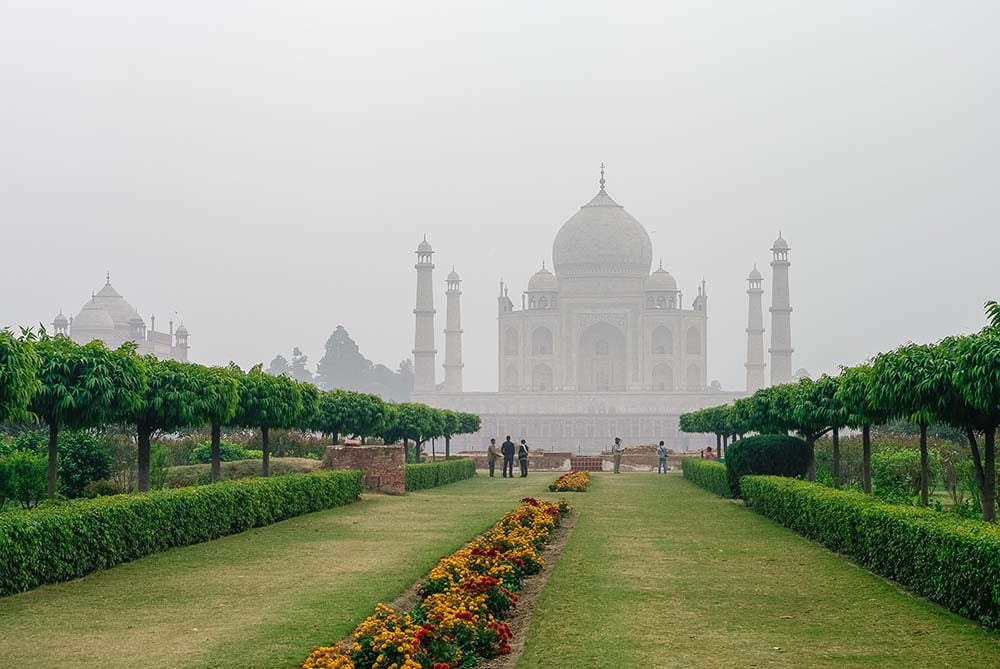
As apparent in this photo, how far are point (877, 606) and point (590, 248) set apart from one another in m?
70.2

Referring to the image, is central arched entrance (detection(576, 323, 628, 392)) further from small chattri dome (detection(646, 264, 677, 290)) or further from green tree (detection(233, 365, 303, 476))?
green tree (detection(233, 365, 303, 476))

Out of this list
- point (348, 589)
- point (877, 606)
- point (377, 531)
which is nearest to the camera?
point (877, 606)

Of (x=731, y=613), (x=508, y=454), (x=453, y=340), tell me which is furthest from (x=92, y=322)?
(x=731, y=613)

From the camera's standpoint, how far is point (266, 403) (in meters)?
20.5

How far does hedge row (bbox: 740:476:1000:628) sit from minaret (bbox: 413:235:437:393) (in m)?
60.8

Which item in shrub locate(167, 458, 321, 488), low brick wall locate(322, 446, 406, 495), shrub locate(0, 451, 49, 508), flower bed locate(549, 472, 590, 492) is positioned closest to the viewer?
shrub locate(0, 451, 49, 508)

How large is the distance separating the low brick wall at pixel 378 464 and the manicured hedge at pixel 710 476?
5597 mm

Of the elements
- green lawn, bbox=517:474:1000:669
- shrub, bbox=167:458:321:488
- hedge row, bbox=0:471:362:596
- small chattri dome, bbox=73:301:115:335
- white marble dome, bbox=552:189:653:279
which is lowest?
green lawn, bbox=517:474:1000:669

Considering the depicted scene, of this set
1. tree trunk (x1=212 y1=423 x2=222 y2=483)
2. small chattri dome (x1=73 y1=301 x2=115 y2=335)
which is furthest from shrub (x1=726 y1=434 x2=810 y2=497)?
small chattri dome (x1=73 y1=301 x2=115 y2=335)

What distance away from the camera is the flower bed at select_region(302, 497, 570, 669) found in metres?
7.21

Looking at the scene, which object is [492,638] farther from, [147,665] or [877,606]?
[877,606]

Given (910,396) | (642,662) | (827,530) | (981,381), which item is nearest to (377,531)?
(827,530)

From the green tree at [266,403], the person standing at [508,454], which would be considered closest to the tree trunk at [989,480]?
the green tree at [266,403]

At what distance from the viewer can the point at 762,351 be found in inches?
3123
